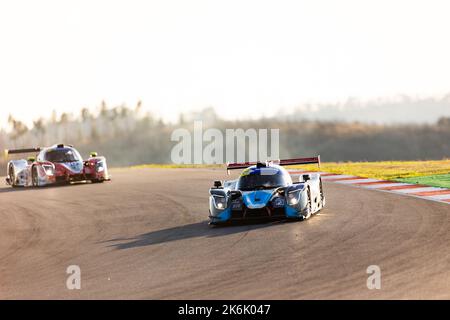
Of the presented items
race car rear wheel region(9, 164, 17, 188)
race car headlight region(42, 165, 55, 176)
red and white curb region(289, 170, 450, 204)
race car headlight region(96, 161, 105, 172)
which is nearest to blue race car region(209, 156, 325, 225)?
red and white curb region(289, 170, 450, 204)

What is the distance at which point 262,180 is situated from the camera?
1722 centimetres

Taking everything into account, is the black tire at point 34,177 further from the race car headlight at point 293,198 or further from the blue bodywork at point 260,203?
the race car headlight at point 293,198

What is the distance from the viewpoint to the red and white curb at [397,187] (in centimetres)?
2103

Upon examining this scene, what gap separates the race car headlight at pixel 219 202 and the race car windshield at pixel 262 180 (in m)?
0.70

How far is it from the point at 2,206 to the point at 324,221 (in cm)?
1166

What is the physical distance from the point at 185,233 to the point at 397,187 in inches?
389

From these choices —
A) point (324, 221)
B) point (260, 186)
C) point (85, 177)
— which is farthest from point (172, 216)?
point (85, 177)

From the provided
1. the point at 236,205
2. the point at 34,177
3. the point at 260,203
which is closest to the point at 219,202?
the point at 236,205

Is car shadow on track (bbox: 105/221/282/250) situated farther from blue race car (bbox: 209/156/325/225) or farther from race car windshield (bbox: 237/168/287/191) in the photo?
race car windshield (bbox: 237/168/287/191)

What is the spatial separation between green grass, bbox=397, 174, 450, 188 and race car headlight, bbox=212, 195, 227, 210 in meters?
9.16

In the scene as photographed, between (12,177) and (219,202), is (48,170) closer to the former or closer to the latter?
(12,177)

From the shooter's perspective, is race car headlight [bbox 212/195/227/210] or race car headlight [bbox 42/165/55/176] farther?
race car headlight [bbox 42/165/55/176]

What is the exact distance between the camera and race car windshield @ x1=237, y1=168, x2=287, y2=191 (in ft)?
56.1
